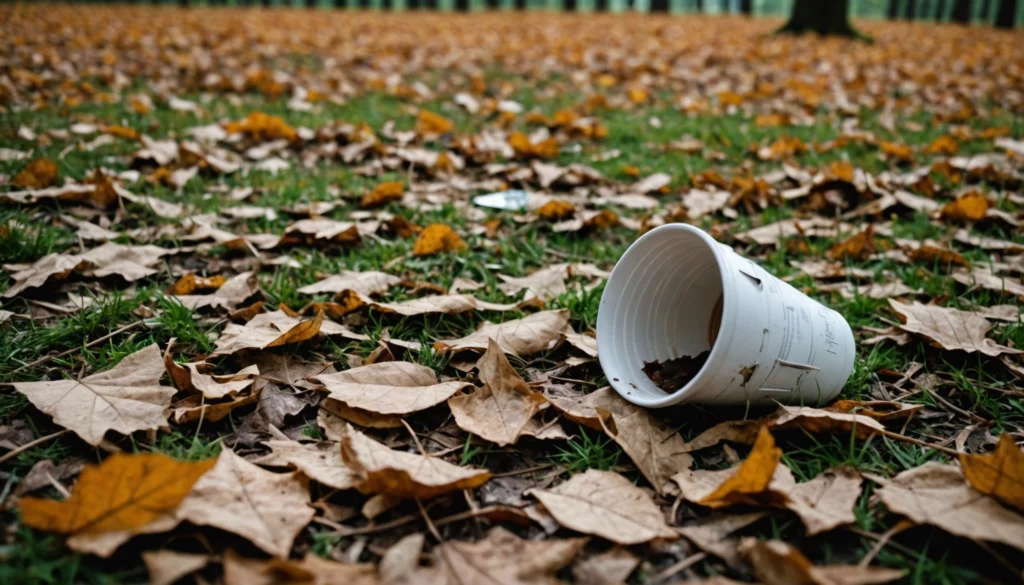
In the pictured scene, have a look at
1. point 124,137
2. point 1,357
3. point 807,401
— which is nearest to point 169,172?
point 124,137

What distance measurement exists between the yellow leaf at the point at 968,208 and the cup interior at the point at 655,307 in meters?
1.37

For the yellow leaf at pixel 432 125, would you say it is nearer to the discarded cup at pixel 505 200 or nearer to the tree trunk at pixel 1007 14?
the discarded cup at pixel 505 200

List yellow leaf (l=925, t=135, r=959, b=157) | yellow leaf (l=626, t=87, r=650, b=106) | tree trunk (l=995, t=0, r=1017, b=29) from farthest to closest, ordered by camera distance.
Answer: tree trunk (l=995, t=0, r=1017, b=29) → yellow leaf (l=626, t=87, r=650, b=106) → yellow leaf (l=925, t=135, r=959, b=157)

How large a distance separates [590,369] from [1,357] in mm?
1397

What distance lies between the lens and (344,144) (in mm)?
3623

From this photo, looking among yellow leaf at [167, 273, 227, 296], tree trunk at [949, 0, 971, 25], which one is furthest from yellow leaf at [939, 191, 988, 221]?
tree trunk at [949, 0, 971, 25]

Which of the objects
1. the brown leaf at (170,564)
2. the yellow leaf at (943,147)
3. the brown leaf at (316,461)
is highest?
the yellow leaf at (943,147)

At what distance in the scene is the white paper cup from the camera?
1273mm

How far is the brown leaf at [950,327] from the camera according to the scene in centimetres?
165

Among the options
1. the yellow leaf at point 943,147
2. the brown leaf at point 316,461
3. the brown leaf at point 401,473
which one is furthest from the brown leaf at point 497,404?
the yellow leaf at point 943,147

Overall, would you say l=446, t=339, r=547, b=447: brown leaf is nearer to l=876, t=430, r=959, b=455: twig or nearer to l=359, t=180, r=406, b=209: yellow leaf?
l=876, t=430, r=959, b=455: twig

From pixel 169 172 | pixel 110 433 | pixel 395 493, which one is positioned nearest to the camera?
pixel 395 493

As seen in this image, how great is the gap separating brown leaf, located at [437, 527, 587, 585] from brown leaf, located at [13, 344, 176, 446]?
670 millimetres

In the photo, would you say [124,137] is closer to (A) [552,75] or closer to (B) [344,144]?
(B) [344,144]
